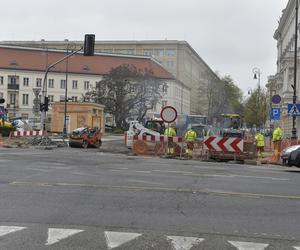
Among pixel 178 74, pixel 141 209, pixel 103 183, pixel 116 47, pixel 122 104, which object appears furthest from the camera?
pixel 116 47

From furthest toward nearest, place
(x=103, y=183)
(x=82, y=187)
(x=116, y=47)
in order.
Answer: (x=116, y=47), (x=103, y=183), (x=82, y=187)

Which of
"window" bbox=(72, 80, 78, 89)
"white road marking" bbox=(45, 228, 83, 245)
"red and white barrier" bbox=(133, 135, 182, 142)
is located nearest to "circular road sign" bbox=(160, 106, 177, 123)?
"red and white barrier" bbox=(133, 135, 182, 142)

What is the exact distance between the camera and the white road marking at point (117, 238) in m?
6.83

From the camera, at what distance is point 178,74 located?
475 feet

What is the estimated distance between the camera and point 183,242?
701cm

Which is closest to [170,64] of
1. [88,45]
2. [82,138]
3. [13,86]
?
[13,86]

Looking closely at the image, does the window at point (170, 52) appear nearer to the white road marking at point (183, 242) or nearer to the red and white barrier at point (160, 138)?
the red and white barrier at point (160, 138)

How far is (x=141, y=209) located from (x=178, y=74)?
448 ft

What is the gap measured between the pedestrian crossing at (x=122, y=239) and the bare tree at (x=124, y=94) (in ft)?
245

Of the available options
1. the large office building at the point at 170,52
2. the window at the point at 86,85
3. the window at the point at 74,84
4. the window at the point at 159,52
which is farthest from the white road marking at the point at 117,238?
the window at the point at 159,52

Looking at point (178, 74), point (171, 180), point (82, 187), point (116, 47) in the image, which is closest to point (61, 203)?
point (82, 187)

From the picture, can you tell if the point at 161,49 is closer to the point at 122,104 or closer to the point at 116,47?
the point at 116,47

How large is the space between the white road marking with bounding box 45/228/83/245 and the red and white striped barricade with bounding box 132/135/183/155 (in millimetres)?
19194

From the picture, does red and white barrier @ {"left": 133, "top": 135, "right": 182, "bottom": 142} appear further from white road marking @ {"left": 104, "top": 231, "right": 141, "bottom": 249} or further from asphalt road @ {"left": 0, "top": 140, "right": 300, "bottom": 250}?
white road marking @ {"left": 104, "top": 231, "right": 141, "bottom": 249}
